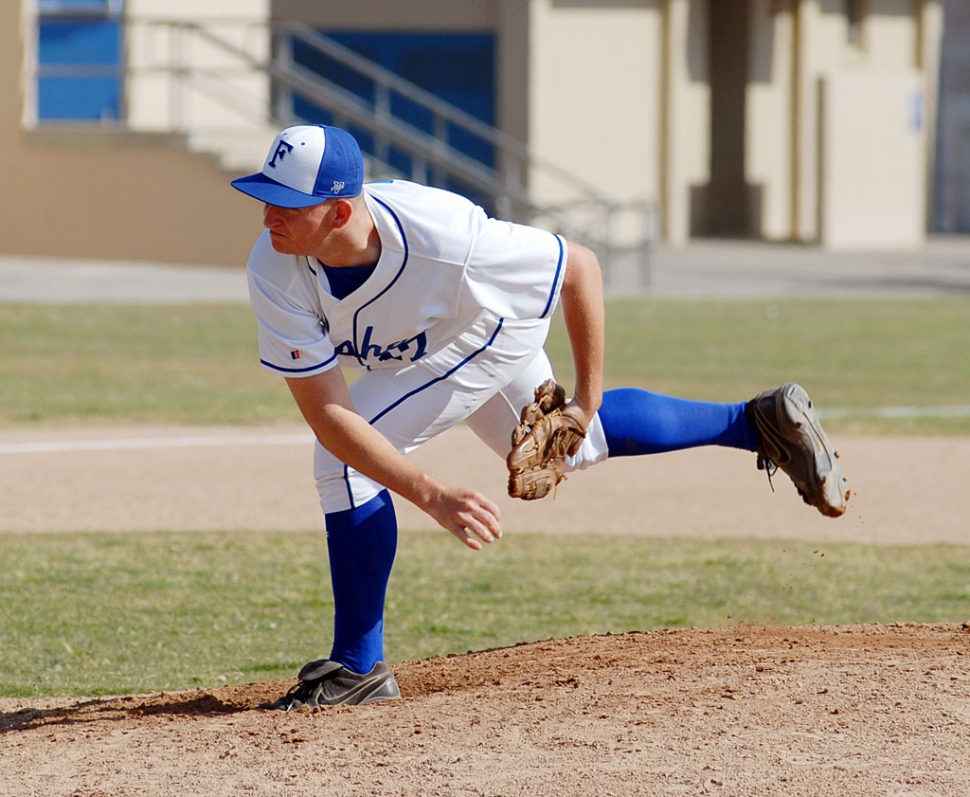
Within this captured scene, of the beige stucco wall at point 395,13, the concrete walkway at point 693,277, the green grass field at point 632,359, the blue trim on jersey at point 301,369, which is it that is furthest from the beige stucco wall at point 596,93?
the blue trim on jersey at point 301,369

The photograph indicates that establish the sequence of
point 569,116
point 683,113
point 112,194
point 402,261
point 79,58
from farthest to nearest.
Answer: point 683,113
point 569,116
point 79,58
point 112,194
point 402,261

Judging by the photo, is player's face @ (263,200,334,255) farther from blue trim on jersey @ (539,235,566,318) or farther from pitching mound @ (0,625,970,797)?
pitching mound @ (0,625,970,797)

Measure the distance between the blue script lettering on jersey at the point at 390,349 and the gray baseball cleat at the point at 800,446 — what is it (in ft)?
4.16

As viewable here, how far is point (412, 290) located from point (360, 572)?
803mm

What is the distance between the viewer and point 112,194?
2080cm

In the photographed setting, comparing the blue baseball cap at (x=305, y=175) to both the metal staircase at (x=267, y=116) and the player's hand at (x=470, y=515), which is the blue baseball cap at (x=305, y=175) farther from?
A: the metal staircase at (x=267, y=116)

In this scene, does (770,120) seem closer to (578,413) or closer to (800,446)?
(800,446)

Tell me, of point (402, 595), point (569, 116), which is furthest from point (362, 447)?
point (569, 116)

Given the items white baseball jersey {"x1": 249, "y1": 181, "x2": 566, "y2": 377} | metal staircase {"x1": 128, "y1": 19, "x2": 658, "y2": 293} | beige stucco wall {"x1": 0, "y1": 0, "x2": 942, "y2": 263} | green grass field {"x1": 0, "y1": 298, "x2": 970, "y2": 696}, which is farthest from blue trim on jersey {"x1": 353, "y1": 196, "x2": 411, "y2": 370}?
beige stucco wall {"x1": 0, "y1": 0, "x2": 942, "y2": 263}

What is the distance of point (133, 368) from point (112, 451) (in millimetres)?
3678

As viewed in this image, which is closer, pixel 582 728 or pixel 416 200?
pixel 582 728

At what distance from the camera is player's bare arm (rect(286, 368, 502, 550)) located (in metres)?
3.87

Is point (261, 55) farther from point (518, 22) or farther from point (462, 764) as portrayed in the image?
point (462, 764)

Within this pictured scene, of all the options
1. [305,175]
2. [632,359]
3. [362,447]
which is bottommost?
[632,359]
